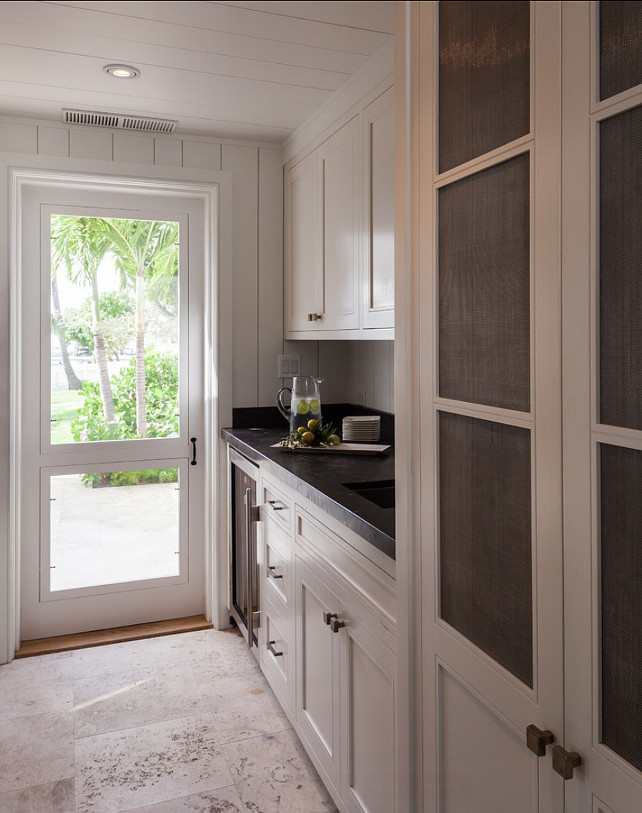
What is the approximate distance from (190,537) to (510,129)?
2705mm

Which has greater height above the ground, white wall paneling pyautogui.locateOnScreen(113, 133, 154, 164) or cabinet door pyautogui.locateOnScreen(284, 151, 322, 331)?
white wall paneling pyautogui.locateOnScreen(113, 133, 154, 164)

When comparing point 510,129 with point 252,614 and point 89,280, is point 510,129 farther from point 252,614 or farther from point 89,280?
point 89,280

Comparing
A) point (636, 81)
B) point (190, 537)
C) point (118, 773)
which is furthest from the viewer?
point (190, 537)

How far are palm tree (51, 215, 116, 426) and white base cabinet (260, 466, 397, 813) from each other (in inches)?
42.3

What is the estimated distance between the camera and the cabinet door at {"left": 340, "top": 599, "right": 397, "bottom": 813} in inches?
55.8

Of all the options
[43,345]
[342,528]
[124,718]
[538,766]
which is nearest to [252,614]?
[124,718]

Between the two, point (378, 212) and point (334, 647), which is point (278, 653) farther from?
point (378, 212)

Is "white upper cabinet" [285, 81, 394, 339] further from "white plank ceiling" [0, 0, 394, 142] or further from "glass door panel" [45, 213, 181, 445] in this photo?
"glass door panel" [45, 213, 181, 445]

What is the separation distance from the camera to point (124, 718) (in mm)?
2361

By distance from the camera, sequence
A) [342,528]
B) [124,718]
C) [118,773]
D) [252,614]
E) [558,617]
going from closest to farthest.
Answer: [558,617]
[342,528]
[118,773]
[124,718]
[252,614]

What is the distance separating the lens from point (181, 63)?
217 cm

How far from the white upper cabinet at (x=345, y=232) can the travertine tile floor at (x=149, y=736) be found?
4.65 ft

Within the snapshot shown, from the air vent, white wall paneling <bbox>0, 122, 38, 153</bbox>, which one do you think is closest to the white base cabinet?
the air vent

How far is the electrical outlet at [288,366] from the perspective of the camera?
10.5ft
